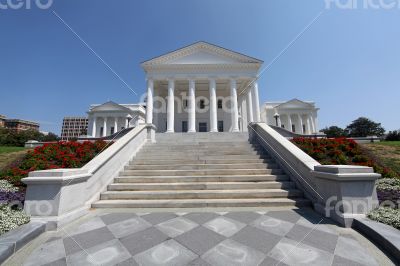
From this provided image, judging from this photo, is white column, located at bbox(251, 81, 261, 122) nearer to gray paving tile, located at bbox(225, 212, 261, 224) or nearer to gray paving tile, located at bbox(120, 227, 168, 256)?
gray paving tile, located at bbox(225, 212, 261, 224)

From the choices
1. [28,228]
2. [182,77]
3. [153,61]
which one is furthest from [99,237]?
[153,61]

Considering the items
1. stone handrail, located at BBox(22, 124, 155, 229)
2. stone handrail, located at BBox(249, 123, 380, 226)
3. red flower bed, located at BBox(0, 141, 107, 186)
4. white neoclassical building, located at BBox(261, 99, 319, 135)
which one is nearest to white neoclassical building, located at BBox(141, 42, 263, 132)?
red flower bed, located at BBox(0, 141, 107, 186)

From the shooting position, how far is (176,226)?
393 cm

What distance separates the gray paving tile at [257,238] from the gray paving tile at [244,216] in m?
0.41

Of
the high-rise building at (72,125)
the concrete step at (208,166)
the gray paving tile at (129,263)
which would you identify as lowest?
the gray paving tile at (129,263)

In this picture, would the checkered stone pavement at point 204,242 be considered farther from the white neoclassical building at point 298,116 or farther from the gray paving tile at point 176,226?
the white neoclassical building at point 298,116

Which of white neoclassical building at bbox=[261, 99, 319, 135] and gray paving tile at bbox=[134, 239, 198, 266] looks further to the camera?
white neoclassical building at bbox=[261, 99, 319, 135]

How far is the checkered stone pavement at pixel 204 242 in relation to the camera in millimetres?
2814

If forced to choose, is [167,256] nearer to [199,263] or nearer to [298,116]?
[199,263]

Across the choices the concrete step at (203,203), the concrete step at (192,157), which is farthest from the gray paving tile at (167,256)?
the concrete step at (192,157)

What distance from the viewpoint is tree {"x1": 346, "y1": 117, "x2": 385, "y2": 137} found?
65.9 metres

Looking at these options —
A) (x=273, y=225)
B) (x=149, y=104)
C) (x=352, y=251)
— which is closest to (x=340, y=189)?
(x=352, y=251)

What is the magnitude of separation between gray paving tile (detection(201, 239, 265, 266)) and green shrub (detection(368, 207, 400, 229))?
2832mm

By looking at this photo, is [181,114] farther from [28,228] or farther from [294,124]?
[294,124]
